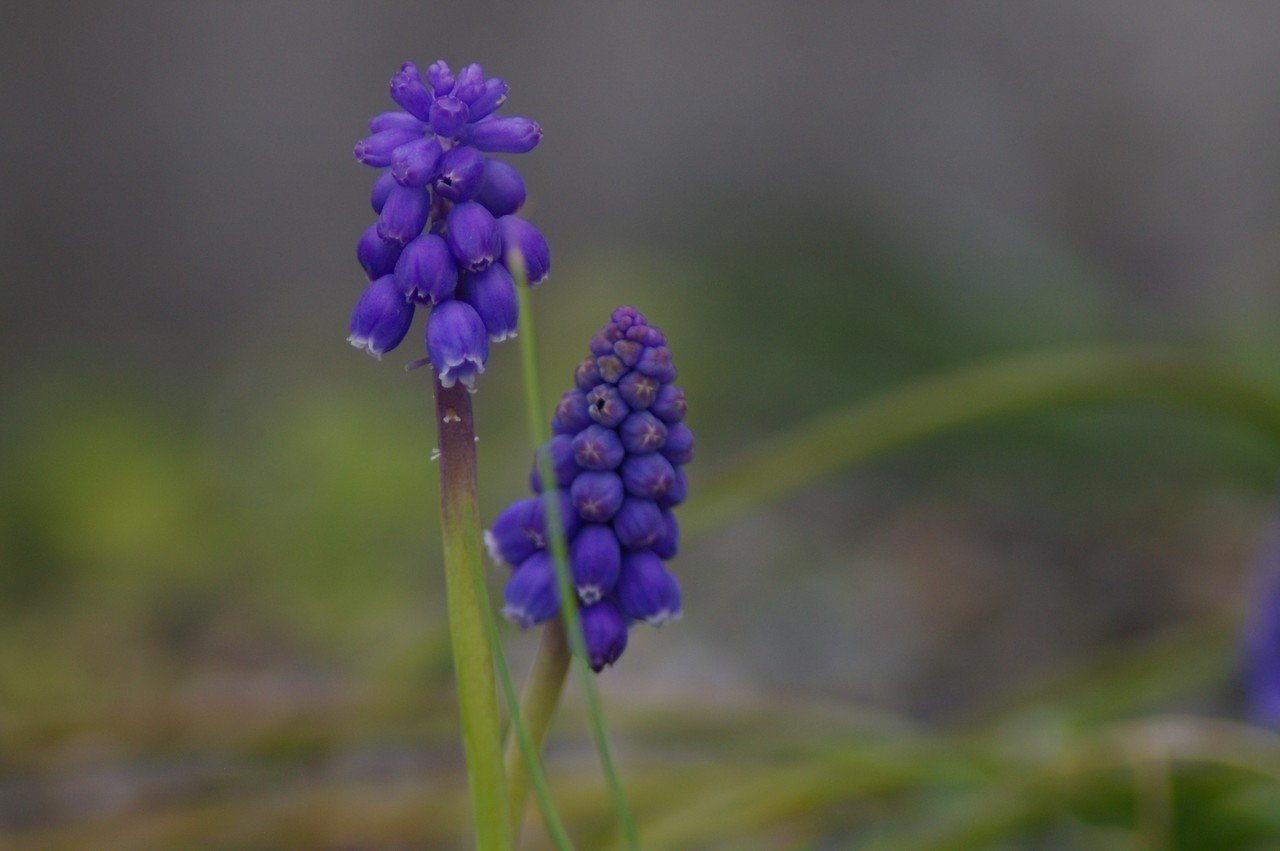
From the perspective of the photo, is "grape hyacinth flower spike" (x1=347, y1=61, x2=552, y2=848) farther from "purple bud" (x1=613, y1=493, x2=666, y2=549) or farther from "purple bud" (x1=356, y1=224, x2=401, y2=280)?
"purple bud" (x1=613, y1=493, x2=666, y2=549)

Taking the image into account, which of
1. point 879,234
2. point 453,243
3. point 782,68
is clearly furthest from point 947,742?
point 782,68

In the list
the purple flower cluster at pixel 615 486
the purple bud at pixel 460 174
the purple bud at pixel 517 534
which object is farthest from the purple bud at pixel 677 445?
the purple bud at pixel 460 174

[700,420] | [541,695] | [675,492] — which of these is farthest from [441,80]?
[700,420]

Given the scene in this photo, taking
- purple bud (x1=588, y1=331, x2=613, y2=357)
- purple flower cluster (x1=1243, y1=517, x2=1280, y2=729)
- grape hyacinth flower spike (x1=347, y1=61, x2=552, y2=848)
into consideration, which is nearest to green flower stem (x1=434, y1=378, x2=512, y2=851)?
grape hyacinth flower spike (x1=347, y1=61, x2=552, y2=848)

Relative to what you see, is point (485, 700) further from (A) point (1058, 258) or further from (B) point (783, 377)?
(A) point (1058, 258)

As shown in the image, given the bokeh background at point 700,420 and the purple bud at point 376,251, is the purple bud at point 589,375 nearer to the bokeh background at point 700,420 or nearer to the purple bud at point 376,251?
the purple bud at point 376,251
